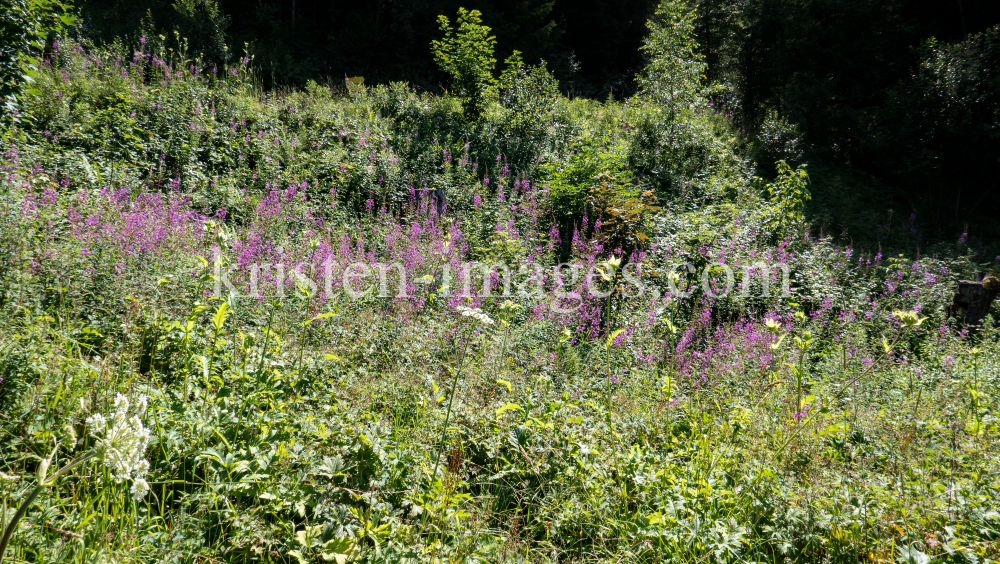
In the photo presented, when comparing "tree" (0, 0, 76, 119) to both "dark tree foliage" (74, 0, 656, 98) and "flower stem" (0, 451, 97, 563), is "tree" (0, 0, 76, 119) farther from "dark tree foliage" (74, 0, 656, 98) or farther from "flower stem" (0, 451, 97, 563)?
"dark tree foliage" (74, 0, 656, 98)

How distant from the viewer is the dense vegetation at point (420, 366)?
1952mm

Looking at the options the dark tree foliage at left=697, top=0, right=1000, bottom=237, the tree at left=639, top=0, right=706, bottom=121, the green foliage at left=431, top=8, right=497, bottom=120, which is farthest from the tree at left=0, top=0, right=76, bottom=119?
the dark tree foliage at left=697, top=0, right=1000, bottom=237

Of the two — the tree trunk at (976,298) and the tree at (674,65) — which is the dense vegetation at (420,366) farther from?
the tree at (674,65)

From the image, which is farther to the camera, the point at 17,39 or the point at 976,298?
the point at 976,298

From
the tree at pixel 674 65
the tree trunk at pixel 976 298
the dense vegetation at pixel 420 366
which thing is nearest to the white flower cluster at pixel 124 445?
the dense vegetation at pixel 420 366

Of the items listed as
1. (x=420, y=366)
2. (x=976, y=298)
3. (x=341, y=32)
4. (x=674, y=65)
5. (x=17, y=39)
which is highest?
(x=341, y=32)

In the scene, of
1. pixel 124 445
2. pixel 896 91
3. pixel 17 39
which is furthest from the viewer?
pixel 896 91

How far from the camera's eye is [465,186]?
316 inches

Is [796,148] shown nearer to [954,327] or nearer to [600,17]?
[954,327]

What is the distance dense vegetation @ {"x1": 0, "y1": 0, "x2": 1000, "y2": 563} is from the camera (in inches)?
76.9

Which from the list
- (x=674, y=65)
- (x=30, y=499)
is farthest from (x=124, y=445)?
(x=674, y=65)

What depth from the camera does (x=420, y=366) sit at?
11.2 ft

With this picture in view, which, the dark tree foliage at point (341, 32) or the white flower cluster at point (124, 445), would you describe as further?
the dark tree foliage at point (341, 32)

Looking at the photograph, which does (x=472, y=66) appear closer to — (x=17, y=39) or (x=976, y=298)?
(x=17, y=39)
